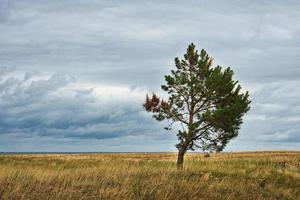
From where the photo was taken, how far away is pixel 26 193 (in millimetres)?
12602

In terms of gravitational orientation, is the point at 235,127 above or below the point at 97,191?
above

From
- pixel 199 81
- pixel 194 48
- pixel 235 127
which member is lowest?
pixel 235 127

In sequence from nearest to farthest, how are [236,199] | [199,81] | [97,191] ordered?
1. [97,191]
2. [236,199]
3. [199,81]

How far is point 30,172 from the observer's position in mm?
15922

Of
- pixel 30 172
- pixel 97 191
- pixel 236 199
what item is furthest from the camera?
pixel 236 199

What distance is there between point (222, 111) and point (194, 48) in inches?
233

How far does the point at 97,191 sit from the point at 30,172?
3.09 meters

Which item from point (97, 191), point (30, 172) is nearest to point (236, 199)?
point (97, 191)

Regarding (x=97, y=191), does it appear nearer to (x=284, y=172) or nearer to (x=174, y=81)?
(x=284, y=172)

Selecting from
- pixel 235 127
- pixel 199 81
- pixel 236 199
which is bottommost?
pixel 236 199

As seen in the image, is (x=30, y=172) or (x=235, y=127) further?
(x=235, y=127)

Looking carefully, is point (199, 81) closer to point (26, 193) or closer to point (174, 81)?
point (174, 81)

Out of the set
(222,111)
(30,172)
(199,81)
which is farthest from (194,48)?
(30,172)

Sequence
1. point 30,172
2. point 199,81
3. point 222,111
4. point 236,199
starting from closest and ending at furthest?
1. point 30,172
2. point 236,199
3. point 222,111
4. point 199,81
